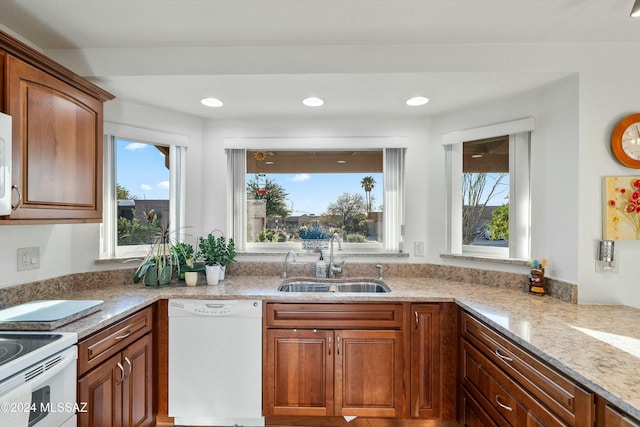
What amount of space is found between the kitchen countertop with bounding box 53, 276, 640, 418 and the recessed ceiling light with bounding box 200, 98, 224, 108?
4.39ft

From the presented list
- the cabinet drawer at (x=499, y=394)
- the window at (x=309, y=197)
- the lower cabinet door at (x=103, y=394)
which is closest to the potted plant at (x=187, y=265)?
the window at (x=309, y=197)

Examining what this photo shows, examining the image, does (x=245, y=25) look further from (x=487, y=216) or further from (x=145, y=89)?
(x=487, y=216)

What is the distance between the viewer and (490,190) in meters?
2.34

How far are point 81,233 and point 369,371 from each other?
215 centimetres

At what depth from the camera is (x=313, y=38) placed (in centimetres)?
173

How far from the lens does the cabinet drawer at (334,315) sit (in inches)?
74.5

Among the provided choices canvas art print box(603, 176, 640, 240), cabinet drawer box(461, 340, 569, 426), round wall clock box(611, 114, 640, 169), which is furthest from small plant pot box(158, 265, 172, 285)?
round wall clock box(611, 114, 640, 169)

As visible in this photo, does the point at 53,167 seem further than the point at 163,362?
No

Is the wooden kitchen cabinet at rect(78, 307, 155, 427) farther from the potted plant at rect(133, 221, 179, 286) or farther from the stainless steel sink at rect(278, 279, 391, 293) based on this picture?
the stainless steel sink at rect(278, 279, 391, 293)

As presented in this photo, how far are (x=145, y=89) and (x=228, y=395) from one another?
2081mm

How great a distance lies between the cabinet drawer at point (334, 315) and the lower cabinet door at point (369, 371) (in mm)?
57

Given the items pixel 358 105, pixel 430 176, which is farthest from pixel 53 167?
pixel 430 176


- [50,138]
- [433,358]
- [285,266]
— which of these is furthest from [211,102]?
[433,358]

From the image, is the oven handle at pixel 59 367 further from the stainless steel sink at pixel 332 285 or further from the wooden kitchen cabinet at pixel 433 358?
the wooden kitchen cabinet at pixel 433 358
